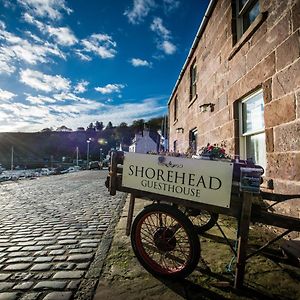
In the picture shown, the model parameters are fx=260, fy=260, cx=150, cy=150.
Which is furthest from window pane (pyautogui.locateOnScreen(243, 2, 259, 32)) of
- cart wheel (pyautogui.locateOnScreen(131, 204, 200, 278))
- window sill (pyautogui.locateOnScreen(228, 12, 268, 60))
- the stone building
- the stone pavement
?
cart wheel (pyautogui.locateOnScreen(131, 204, 200, 278))

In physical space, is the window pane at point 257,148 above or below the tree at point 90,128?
below

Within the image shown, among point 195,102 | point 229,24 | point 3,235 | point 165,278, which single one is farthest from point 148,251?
point 195,102

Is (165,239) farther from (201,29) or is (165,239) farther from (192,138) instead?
(192,138)

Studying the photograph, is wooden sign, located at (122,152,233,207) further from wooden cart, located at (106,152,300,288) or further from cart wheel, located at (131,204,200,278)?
cart wheel, located at (131,204,200,278)

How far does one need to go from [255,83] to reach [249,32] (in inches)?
41.2

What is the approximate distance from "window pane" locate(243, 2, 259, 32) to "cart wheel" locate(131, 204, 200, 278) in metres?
4.82

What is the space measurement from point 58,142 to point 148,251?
464ft

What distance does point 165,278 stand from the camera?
273 cm

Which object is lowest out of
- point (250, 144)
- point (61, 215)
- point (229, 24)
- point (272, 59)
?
point (61, 215)

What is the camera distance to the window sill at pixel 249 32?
15.4 ft

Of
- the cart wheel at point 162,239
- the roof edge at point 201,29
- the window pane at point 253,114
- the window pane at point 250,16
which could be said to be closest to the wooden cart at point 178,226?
the cart wheel at point 162,239

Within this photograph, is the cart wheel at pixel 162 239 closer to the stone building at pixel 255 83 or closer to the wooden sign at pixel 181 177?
the wooden sign at pixel 181 177

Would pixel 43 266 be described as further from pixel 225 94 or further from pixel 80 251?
pixel 225 94

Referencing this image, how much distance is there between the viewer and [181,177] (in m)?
2.73
